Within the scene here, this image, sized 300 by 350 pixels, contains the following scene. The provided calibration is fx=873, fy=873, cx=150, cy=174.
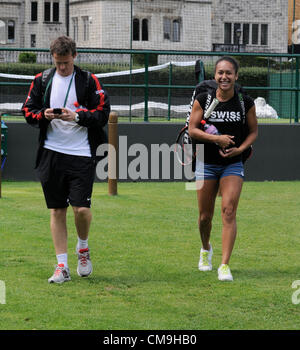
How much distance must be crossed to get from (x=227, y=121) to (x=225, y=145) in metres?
0.26

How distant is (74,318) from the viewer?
20.1ft

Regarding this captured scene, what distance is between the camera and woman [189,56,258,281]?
7.53 meters

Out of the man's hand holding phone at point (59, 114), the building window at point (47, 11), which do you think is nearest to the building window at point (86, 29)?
the building window at point (47, 11)

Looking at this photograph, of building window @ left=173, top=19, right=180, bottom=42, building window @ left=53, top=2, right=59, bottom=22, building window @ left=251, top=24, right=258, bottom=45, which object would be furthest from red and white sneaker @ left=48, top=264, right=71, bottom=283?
building window @ left=53, top=2, right=59, bottom=22

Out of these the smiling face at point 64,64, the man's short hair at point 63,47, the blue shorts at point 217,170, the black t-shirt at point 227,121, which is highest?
the man's short hair at point 63,47

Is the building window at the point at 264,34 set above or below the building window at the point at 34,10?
below

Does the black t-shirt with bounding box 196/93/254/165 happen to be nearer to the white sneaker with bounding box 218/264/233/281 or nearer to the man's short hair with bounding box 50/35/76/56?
the white sneaker with bounding box 218/264/233/281

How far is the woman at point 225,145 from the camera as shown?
753 cm

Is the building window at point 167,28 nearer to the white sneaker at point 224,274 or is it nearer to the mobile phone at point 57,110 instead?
the white sneaker at point 224,274

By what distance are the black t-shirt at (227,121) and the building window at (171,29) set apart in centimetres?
3760

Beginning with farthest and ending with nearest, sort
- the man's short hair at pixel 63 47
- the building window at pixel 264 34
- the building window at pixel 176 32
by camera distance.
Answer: the building window at pixel 264 34 < the building window at pixel 176 32 < the man's short hair at pixel 63 47

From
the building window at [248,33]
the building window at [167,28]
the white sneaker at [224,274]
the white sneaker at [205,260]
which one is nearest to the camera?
the white sneaker at [224,274]

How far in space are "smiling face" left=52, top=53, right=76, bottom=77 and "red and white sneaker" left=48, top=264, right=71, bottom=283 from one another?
1.63m
